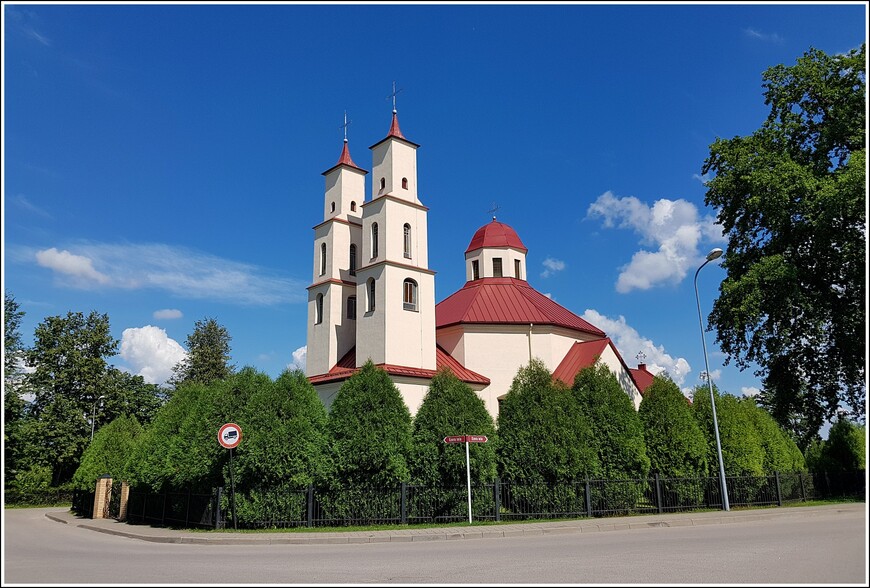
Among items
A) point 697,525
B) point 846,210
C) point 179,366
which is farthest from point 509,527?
point 179,366

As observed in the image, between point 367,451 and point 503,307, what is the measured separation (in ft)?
53.2

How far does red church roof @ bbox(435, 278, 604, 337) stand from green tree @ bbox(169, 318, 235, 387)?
34840 millimetres

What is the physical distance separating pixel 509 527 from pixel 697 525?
607cm

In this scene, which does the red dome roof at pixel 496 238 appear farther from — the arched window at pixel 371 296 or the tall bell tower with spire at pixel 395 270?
the arched window at pixel 371 296

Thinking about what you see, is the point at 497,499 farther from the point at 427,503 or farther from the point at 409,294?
the point at 409,294

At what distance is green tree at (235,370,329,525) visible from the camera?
17969 mm

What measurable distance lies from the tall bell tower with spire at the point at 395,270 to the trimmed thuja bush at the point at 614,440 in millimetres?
8329

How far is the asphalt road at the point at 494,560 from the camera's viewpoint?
29.7 ft

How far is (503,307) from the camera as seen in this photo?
3378 centimetres

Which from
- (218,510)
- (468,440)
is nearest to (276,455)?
(218,510)

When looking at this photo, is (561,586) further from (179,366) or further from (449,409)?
(179,366)

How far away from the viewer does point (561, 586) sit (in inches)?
327

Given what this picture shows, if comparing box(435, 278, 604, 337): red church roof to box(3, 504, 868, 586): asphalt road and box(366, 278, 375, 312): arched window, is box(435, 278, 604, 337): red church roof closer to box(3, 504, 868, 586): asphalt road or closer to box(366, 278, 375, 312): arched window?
box(366, 278, 375, 312): arched window

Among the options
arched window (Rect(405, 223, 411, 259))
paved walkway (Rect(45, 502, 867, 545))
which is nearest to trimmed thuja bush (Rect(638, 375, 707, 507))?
paved walkway (Rect(45, 502, 867, 545))
